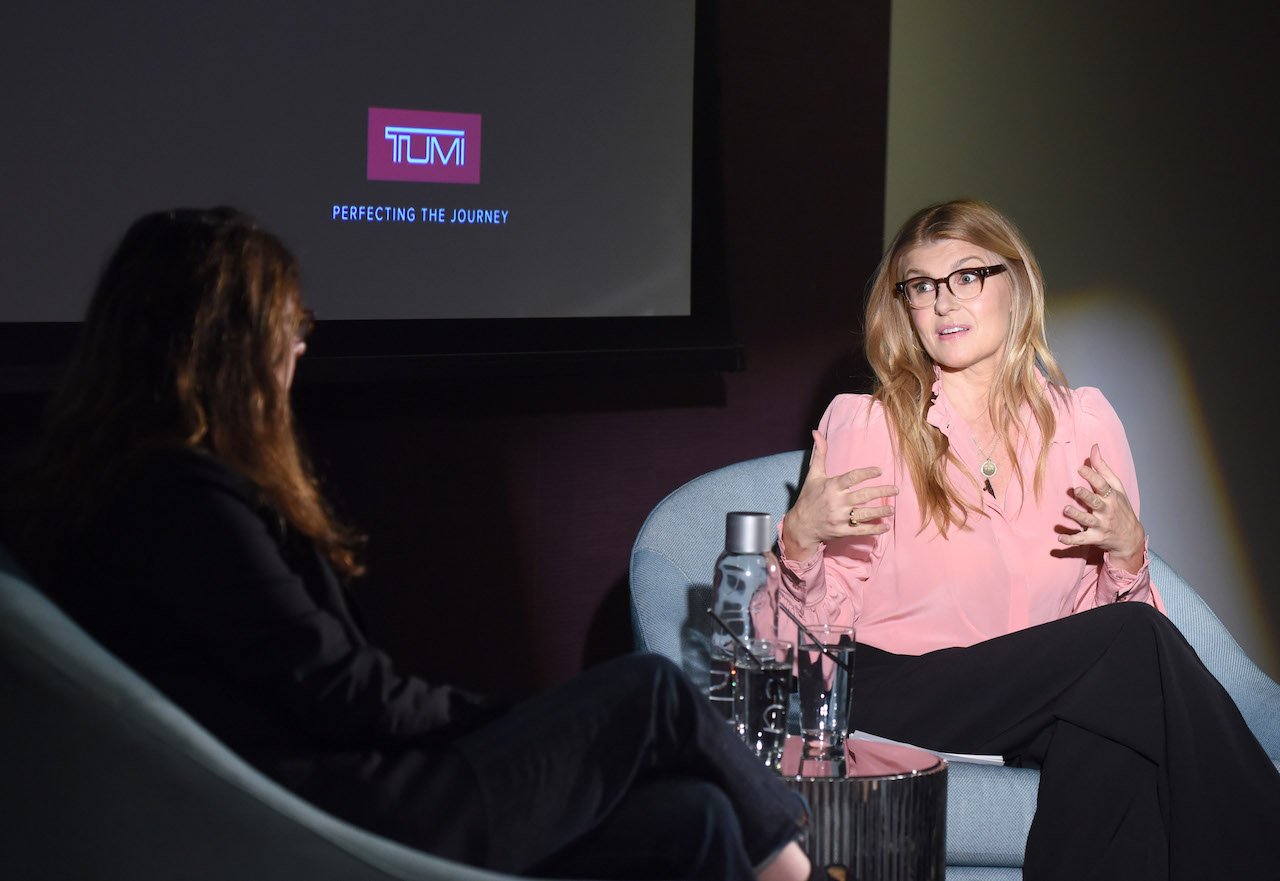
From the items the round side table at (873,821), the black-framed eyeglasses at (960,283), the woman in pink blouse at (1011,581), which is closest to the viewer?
the round side table at (873,821)

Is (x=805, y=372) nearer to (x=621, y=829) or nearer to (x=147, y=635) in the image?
(x=621, y=829)

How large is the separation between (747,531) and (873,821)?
400 mm

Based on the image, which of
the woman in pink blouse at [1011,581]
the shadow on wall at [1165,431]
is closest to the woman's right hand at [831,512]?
the woman in pink blouse at [1011,581]

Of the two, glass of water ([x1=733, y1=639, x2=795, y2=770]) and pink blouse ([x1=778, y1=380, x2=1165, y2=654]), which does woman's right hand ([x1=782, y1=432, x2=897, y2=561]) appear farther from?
glass of water ([x1=733, y1=639, x2=795, y2=770])

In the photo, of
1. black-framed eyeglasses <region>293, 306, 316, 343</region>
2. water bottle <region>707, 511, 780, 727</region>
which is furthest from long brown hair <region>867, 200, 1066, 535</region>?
black-framed eyeglasses <region>293, 306, 316, 343</region>

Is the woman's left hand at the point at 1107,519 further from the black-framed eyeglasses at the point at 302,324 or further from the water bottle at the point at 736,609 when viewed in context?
the black-framed eyeglasses at the point at 302,324

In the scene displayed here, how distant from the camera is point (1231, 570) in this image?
3457mm

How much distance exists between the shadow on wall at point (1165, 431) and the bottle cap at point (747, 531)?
1922 millimetres

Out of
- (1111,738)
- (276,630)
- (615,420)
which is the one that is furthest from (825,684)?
(615,420)

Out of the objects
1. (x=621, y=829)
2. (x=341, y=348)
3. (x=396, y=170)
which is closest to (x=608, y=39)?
(x=396, y=170)

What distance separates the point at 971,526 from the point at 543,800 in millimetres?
1152

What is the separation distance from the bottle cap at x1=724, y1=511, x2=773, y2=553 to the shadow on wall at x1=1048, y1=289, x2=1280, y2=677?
192 cm

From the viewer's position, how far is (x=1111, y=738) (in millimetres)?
1984

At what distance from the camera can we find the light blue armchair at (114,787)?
1.20m
